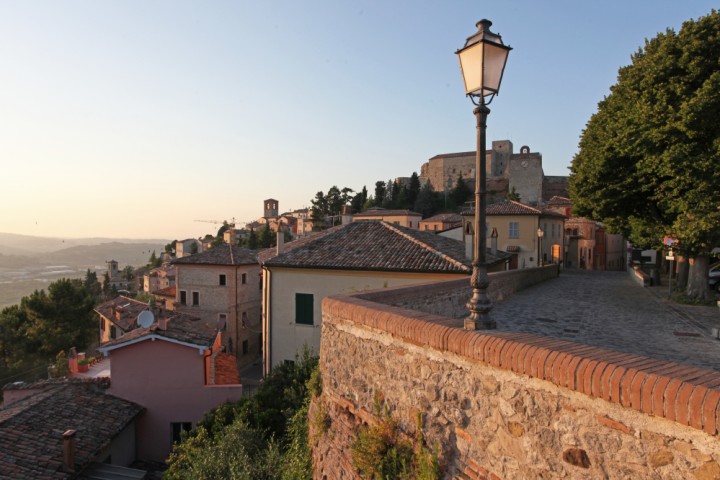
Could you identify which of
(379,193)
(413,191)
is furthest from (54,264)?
(413,191)

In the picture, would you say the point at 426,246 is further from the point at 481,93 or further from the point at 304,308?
the point at 481,93

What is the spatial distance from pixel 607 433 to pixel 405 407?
1.95 meters

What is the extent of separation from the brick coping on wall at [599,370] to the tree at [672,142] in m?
12.1

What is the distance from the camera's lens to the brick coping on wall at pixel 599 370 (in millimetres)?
2131

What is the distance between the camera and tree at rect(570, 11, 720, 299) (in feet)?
39.8

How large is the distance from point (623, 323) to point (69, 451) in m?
13.9

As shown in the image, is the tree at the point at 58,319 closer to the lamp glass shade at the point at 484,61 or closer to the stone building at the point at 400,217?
the stone building at the point at 400,217

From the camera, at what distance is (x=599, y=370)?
253 cm

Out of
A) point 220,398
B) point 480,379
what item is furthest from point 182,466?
point 480,379

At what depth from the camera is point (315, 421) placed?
5859 mm

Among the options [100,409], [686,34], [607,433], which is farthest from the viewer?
[100,409]

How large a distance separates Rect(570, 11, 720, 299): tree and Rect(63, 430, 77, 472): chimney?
688 inches

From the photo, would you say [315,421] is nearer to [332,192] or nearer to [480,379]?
[480,379]

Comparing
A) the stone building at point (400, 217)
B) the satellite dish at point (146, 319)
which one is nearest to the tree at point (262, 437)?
the satellite dish at point (146, 319)
